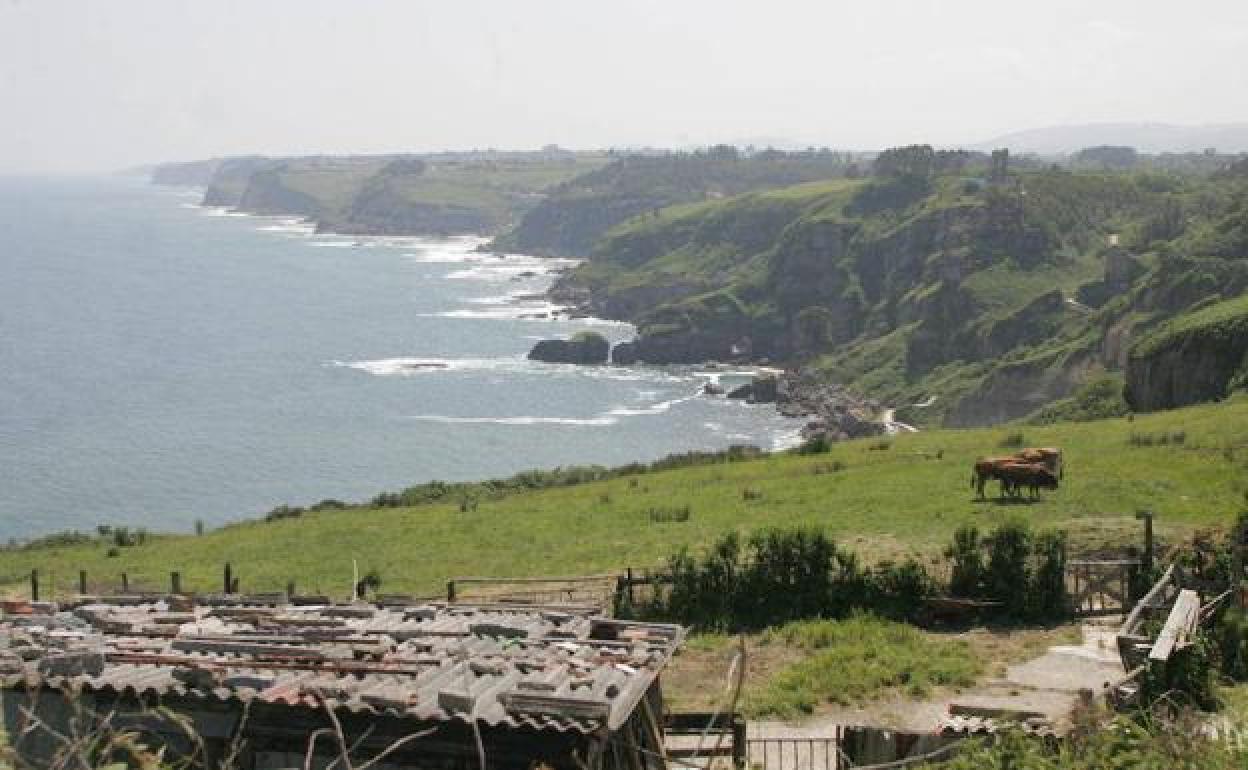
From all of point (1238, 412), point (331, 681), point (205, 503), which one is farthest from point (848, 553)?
point (205, 503)

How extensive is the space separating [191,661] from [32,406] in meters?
119

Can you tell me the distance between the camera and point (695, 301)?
180500 millimetres

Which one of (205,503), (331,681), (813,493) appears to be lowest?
(205,503)

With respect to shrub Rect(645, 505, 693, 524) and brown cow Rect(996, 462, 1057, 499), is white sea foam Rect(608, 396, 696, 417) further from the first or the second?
brown cow Rect(996, 462, 1057, 499)

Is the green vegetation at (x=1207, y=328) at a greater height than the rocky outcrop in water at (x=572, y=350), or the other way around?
the green vegetation at (x=1207, y=328)

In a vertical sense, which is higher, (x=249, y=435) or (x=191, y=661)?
(x=191, y=661)

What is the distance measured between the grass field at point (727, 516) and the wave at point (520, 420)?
211 feet

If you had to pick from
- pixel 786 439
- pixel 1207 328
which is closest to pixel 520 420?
pixel 786 439

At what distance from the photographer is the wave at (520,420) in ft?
395

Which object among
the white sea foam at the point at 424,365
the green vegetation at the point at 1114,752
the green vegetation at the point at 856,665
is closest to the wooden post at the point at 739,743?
the green vegetation at the point at 1114,752

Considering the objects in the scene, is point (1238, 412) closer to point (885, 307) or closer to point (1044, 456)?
→ point (1044, 456)

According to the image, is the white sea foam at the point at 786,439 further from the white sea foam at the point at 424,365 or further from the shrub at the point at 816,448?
the shrub at the point at 816,448

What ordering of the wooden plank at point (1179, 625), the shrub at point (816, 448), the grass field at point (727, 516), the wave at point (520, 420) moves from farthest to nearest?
the wave at point (520, 420), the shrub at point (816, 448), the grass field at point (727, 516), the wooden plank at point (1179, 625)

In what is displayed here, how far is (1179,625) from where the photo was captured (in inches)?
720
